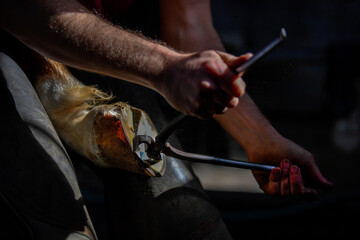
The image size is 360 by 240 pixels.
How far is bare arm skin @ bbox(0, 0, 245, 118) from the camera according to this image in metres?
0.45

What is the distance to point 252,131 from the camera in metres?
0.82

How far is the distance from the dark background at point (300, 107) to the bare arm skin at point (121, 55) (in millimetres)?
256

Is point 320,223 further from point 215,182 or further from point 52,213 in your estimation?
point 52,213

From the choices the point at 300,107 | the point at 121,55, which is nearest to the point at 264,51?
the point at 121,55

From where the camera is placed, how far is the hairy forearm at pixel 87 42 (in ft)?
1.64

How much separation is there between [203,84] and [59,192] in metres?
0.31

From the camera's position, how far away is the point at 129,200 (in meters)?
0.74

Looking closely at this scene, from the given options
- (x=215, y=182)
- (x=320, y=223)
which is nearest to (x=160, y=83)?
(x=320, y=223)

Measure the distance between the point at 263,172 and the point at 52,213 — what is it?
37cm

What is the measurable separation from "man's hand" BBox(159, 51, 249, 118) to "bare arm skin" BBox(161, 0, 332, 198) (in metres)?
0.31

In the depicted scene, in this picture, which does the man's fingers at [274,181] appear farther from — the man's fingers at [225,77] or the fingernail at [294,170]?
the man's fingers at [225,77]

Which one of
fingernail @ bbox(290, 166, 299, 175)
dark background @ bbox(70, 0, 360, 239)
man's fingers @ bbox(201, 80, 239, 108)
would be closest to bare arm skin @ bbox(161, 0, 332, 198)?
fingernail @ bbox(290, 166, 299, 175)

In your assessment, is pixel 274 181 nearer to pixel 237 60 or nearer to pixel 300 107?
pixel 237 60

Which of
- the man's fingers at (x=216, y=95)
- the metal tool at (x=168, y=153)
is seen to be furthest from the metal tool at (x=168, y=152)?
the man's fingers at (x=216, y=95)
